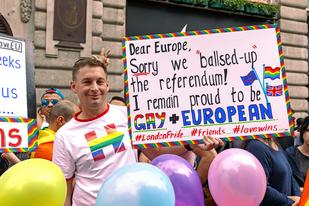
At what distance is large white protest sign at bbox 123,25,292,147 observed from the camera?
2857mm

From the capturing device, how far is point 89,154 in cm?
269

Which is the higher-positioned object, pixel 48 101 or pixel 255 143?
pixel 48 101

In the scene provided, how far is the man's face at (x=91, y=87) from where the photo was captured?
275 centimetres

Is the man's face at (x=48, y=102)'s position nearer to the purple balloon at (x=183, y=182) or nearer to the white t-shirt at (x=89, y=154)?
the white t-shirt at (x=89, y=154)

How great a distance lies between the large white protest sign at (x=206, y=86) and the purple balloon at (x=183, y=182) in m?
0.17

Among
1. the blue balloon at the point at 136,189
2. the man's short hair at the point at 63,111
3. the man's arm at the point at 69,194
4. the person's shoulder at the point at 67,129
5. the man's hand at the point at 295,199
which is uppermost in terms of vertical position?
the man's short hair at the point at 63,111

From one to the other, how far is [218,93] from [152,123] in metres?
0.44

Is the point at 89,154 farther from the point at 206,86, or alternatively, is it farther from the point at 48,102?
the point at 48,102

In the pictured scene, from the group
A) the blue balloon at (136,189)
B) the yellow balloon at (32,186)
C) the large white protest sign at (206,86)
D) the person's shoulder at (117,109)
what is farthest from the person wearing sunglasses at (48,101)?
the blue balloon at (136,189)

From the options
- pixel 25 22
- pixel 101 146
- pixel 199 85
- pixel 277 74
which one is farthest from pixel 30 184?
pixel 25 22

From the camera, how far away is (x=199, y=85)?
2.95 meters

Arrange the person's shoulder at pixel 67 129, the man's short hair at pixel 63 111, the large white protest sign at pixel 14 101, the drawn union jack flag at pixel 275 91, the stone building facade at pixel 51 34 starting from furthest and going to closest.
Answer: the stone building facade at pixel 51 34, the man's short hair at pixel 63 111, the large white protest sign at pixel 14 101, the drawn union jack flag at pixel 275 91, the person's shoulder at pixel 67 129

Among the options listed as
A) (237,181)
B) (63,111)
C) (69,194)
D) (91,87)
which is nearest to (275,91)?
(237,181)

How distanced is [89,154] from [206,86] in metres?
0.82
